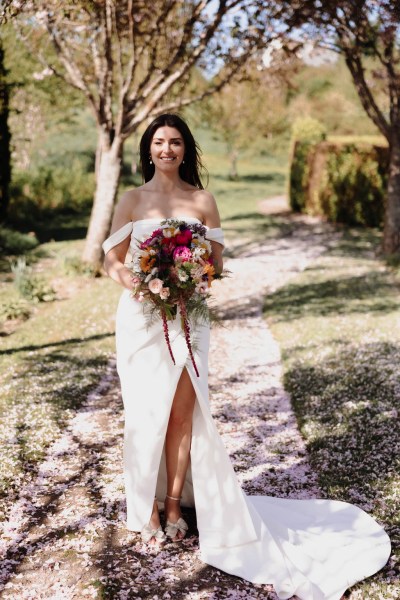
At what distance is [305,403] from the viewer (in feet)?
23.9

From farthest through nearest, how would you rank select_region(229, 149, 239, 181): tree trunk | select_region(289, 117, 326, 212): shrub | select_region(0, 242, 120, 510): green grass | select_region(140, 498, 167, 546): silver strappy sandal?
select_region(229, 149, 239, 181): tree trunk
select_region(289, 117, 326, 212): shrub
select_region(0, 242, 120, 510): green grass
select_region(140, 498, 167, 546): silver strappy sandal

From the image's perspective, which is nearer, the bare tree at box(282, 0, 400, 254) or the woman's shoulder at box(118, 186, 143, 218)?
the woman's shoulder at box(118, 186, 143, 218)

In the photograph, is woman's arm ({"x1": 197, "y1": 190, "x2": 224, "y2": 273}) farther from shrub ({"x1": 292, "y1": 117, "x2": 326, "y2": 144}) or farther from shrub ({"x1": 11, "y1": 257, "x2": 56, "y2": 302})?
shrub ({"x1": 292, "y1": 117, "x2": 326, "y2": 144})

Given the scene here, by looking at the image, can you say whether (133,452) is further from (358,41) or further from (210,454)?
(358,41)

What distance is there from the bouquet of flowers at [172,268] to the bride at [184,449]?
0.21m

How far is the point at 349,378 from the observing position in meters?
7.89

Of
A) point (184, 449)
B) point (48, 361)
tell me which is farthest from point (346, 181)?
point (184, 449)

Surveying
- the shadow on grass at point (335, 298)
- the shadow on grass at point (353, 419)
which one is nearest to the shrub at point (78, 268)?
the shadow on grass at point (335, 298)

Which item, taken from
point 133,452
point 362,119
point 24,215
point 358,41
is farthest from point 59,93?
point 362,119

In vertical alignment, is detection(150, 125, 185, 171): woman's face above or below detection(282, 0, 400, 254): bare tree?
below

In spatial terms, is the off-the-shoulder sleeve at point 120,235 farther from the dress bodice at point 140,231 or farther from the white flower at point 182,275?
the white flower at point 182,275

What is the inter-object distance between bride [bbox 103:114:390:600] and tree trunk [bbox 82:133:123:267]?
953cm

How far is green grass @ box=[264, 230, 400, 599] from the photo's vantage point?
17.3 ft

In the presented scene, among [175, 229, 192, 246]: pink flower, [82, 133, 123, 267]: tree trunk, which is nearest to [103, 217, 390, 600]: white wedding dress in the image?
[175, 229, 192, 246]: pink flower
